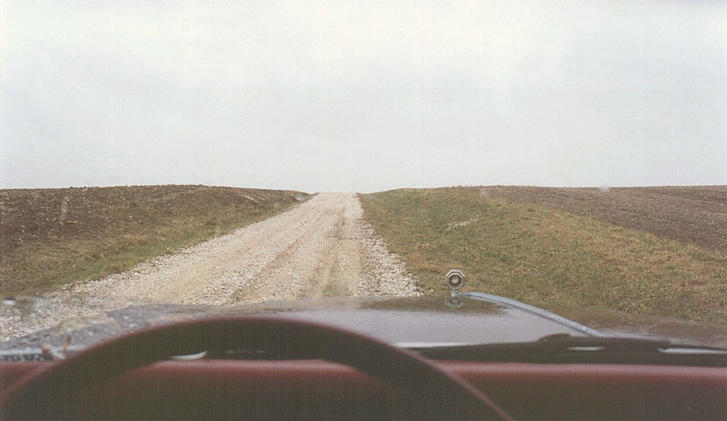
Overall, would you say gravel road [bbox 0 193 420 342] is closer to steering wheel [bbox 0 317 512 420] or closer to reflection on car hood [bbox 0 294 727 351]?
reflection on car hood [bbox 0 294 727 351]

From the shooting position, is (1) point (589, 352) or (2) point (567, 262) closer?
(1) point (589, 352)

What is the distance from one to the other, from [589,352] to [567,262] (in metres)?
13.6

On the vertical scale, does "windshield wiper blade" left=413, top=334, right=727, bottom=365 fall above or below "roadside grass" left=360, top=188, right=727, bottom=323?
above

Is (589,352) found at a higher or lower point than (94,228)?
higher

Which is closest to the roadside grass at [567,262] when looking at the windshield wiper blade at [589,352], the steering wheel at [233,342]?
the windshield wiper blade at [589,352]

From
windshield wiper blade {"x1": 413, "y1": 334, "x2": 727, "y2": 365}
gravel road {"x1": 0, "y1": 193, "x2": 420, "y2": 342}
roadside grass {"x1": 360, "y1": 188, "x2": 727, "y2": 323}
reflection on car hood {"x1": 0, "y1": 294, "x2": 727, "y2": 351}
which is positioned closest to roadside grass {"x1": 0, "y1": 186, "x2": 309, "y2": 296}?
gravel road {"x1": 0, "y1": 193, "x2": 420, "y2": 342}

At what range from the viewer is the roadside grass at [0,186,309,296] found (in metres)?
13.5

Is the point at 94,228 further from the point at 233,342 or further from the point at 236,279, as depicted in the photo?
the point at 233,342

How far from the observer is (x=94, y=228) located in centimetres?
1956

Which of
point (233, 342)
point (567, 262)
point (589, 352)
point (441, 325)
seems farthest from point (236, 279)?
point (233, 342)

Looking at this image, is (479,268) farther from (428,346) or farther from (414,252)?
(428,346)

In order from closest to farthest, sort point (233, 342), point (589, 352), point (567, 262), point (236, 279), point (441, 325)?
point (233, 342)
point (589, 352)
point (441, 325)
point (236, 279)
point (567, 262)

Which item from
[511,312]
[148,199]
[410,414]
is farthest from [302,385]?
[148,199]

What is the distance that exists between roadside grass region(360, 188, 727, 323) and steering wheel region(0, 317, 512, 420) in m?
7.11
